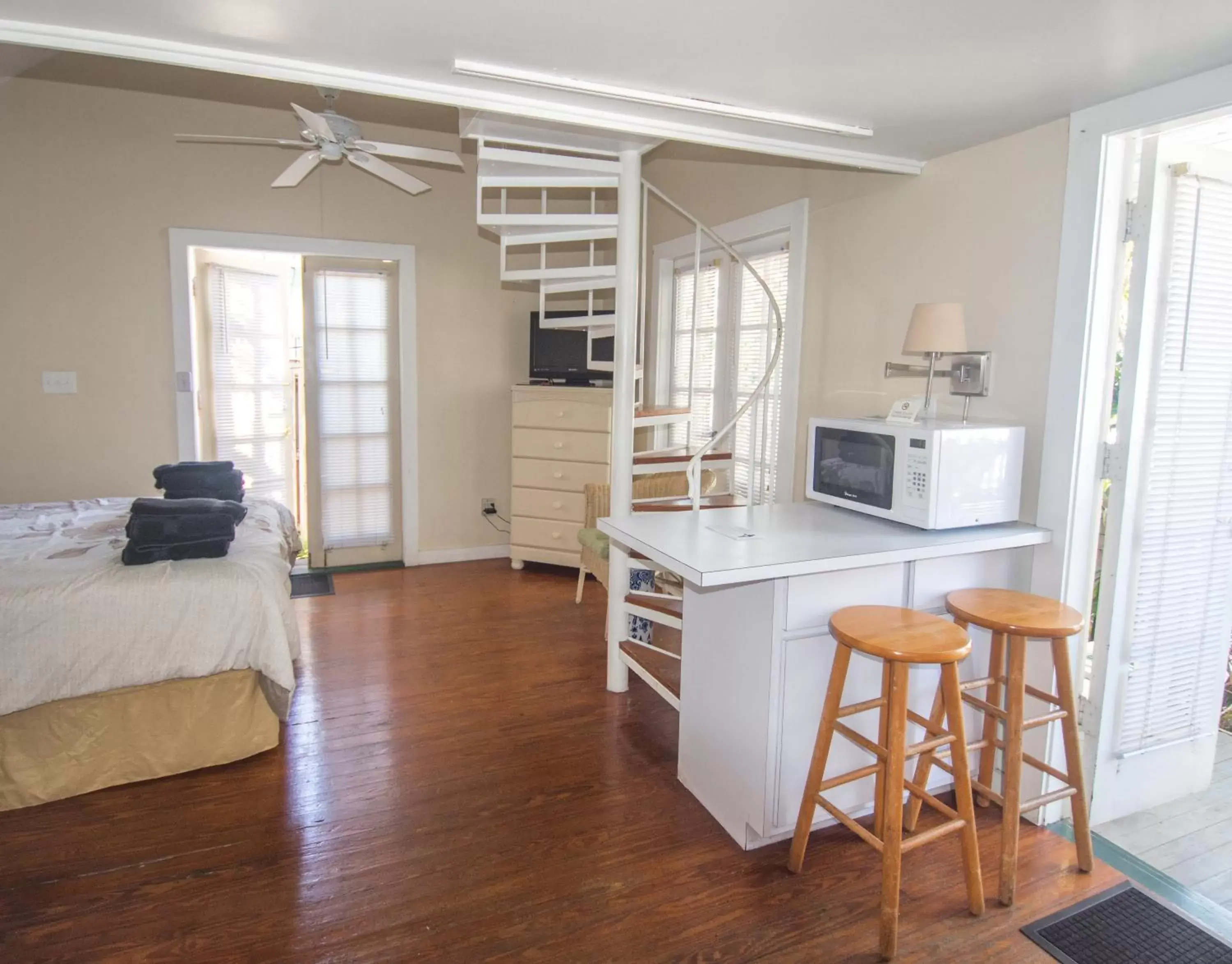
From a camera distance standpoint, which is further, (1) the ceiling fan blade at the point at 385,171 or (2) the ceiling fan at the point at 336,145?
(1) the ceiling fan blade at the point at 385,171

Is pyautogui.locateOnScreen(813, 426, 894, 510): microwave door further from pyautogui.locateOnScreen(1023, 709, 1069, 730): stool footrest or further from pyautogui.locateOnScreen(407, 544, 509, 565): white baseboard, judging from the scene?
pyautogui.locateOnScreen(407, 544, 509, 565): white baseboard

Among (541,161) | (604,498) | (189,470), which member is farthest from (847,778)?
(189,470)

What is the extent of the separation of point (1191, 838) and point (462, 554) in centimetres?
422

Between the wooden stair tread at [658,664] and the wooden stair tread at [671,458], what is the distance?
85 cm

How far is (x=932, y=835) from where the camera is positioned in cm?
177

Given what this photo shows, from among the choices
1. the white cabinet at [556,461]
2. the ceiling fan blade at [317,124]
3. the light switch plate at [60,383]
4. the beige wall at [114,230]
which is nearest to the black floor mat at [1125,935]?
the white cabinet at [556,461]

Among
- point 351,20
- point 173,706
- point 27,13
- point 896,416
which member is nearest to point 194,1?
point 351,20

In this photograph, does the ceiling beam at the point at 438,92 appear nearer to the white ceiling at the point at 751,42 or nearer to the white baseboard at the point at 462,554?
the white ceiling at the point at 751,42

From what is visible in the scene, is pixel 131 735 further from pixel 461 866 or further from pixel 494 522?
pixel 494 522

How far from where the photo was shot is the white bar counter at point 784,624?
2.04 m

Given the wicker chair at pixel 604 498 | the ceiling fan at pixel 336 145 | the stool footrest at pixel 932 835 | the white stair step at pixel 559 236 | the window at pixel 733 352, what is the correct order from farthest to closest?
the wicker chair at pixel 604 498 → the window at pixel 733 352 → the white stair step at pixel 559 236 → the ceiling fan at pixel 336 145 → the stool footrest at pixel 932 835

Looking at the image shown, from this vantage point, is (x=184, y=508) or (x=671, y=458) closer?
(x=184, y=508)

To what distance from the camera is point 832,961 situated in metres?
1.75

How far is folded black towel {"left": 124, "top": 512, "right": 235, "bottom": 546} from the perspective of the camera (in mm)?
2471
